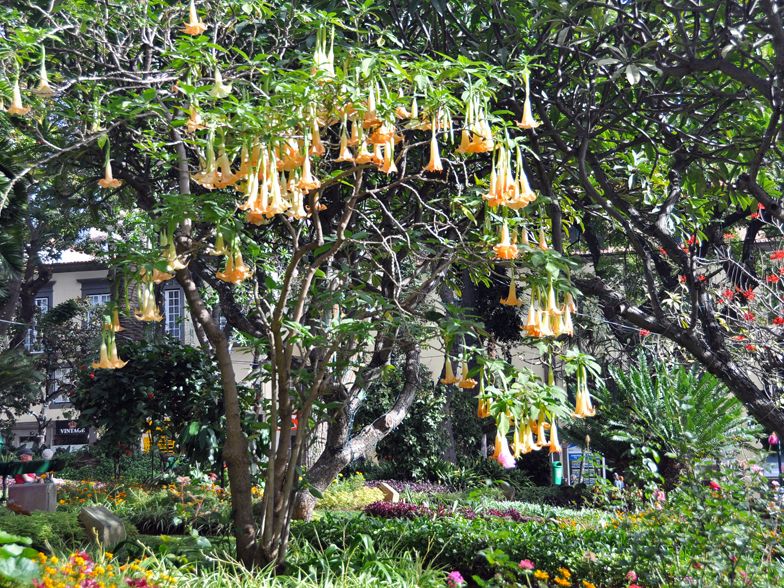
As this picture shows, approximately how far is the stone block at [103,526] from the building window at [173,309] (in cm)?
1482

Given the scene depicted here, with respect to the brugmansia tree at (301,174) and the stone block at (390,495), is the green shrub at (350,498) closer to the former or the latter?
the stone block at (390,495)

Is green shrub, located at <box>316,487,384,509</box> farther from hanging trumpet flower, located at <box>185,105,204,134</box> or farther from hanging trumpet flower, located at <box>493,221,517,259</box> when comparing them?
hanging trumpet flower, located at <box>185,105,204,134</box>

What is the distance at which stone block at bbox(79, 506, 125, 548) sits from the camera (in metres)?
5.50

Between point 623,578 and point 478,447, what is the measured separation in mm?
10643

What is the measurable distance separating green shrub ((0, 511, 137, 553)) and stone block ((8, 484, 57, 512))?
75.6 inches

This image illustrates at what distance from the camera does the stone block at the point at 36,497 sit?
8102 millimetres

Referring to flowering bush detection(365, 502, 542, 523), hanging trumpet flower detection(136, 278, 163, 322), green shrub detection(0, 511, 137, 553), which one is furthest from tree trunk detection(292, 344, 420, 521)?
hanging trumpet flower detection(136, 278, 163, 322)

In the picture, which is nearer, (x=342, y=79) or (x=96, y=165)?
(x=342, y=79)

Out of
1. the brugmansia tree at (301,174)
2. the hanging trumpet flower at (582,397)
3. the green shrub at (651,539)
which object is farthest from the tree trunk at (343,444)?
the hanging trumpet flower at (582,397)

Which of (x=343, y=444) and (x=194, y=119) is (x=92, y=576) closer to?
(x=194, y=119)

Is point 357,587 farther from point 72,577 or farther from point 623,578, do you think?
point 623,578

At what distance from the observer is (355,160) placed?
298cm

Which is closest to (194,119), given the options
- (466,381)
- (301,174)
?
(301,174)

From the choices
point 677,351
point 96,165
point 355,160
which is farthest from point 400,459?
point 355,160
